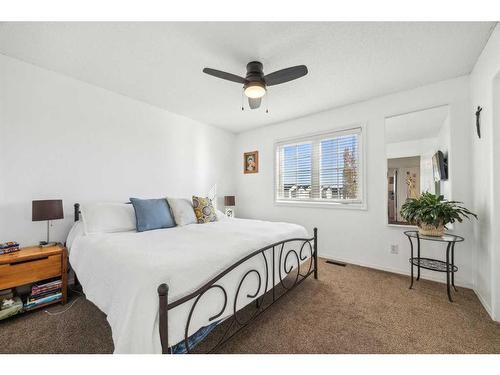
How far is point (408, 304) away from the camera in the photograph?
2131mm

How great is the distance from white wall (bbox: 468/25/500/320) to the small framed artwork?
3149 millimetres

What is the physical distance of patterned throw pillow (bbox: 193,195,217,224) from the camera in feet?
9.88

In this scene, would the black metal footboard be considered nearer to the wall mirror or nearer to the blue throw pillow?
the blue throw pillow

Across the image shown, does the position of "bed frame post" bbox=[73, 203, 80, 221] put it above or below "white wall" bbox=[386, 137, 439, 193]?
below

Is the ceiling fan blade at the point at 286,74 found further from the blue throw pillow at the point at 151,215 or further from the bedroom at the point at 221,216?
the blue throw pillow at the point at 151,215

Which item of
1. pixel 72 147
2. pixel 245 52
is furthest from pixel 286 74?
Answer: pixel 72 147

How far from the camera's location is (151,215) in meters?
2.55

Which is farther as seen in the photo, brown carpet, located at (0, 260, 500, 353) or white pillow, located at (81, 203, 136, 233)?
white pillow, located at (81, 203, 136, 233)

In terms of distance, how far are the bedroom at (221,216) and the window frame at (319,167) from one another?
35mm

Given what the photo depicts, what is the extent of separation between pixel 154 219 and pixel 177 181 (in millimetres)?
1269

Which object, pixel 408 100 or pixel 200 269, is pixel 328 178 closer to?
pixel 408 100

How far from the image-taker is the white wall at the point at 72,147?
221 centimetres

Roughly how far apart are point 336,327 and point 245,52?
2549 mm

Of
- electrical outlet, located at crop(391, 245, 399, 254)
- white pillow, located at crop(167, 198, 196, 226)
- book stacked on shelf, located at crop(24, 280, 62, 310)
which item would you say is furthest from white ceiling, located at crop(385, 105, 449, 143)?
book stacked on shelf, located at crop(24, 280, 62, 310)
